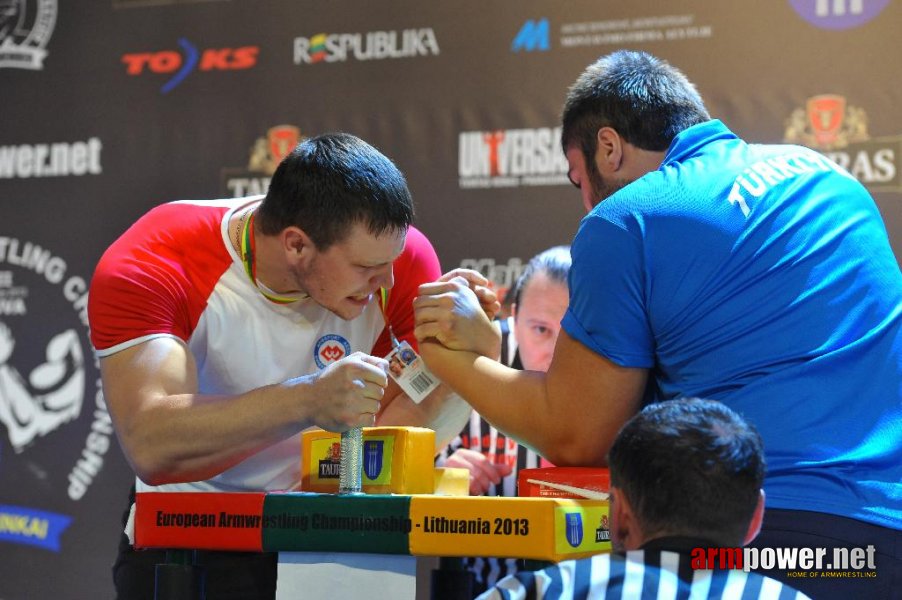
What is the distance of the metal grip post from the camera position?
5.60 ft

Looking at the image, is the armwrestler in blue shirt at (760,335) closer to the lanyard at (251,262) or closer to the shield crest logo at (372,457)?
the shield crest logo at (372,457)

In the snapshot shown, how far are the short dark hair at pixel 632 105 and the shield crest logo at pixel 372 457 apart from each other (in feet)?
2.22

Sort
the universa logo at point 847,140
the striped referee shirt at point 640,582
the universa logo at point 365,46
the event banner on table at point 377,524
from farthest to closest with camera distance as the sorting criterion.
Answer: the universa logo at point 365,46
the universa logo at point 847,140
the event banner on table at point 377,524
the striped referee shirt at point 640,582

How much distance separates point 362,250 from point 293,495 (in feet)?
2.12

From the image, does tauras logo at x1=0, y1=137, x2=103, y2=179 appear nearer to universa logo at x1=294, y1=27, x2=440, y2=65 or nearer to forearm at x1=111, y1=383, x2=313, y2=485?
universa logo at x1=294, y1=27, x2=440, y2=65

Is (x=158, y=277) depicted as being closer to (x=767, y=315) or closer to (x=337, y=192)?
(x=337, y=192)

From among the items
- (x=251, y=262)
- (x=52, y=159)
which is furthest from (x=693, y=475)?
(x=52, y=159)

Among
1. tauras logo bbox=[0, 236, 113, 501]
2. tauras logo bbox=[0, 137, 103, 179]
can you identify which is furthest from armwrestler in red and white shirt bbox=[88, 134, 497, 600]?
tauras logo bbox=[0, 137, 103, 179]

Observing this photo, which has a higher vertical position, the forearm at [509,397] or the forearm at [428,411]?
the forearm at [509,397]

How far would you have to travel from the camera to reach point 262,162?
4.11 m

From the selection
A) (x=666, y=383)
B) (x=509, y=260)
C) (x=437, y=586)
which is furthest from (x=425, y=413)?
(x=509, y=260)

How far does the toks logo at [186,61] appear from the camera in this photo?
4.17 meters

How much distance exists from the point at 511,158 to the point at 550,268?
70cm

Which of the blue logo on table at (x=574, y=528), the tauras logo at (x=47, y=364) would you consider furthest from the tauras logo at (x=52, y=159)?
the blue logo on table at (x=574, y=528)
